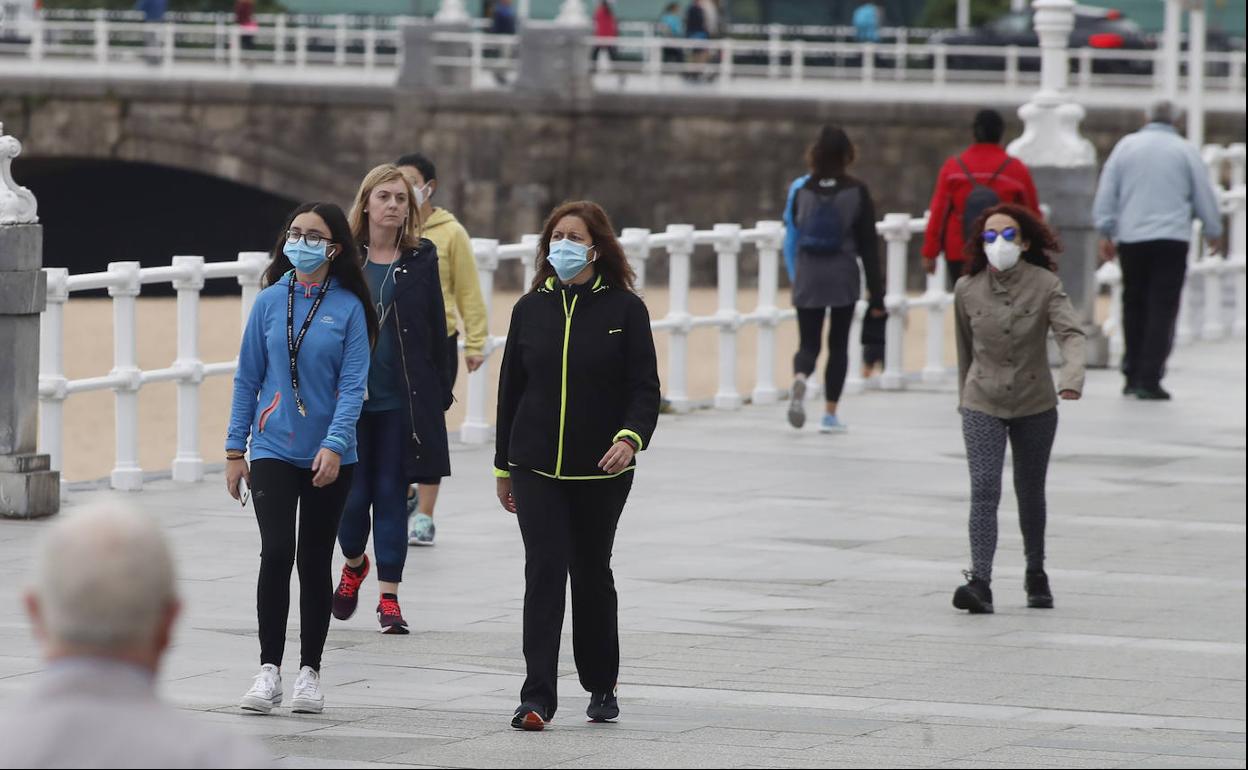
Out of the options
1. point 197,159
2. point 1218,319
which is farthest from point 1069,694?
point 197,159

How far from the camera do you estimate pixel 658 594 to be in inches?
386

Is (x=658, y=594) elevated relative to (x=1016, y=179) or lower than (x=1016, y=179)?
lower

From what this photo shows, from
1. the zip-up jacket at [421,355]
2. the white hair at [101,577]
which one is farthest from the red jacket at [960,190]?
the white hair at [101,577]

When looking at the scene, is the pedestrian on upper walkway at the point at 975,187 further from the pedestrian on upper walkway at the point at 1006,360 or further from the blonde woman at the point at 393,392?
the blonde woman at the point at 393,392

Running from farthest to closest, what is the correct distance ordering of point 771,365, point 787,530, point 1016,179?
point 771,365, point 1016,179, point 787,530

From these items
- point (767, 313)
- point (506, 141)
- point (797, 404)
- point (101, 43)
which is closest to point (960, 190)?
point (797, 404)

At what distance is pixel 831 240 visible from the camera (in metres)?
14.5

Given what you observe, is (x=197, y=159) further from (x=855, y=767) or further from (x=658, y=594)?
(x=855, y=767)

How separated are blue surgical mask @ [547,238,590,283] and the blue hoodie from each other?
62 cm

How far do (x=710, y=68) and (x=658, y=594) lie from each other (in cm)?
2826

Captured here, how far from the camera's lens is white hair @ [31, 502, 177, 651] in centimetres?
309

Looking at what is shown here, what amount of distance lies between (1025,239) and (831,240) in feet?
15.9

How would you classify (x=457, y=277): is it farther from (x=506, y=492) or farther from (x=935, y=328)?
(x=935, y=328)

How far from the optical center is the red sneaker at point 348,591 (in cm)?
876
